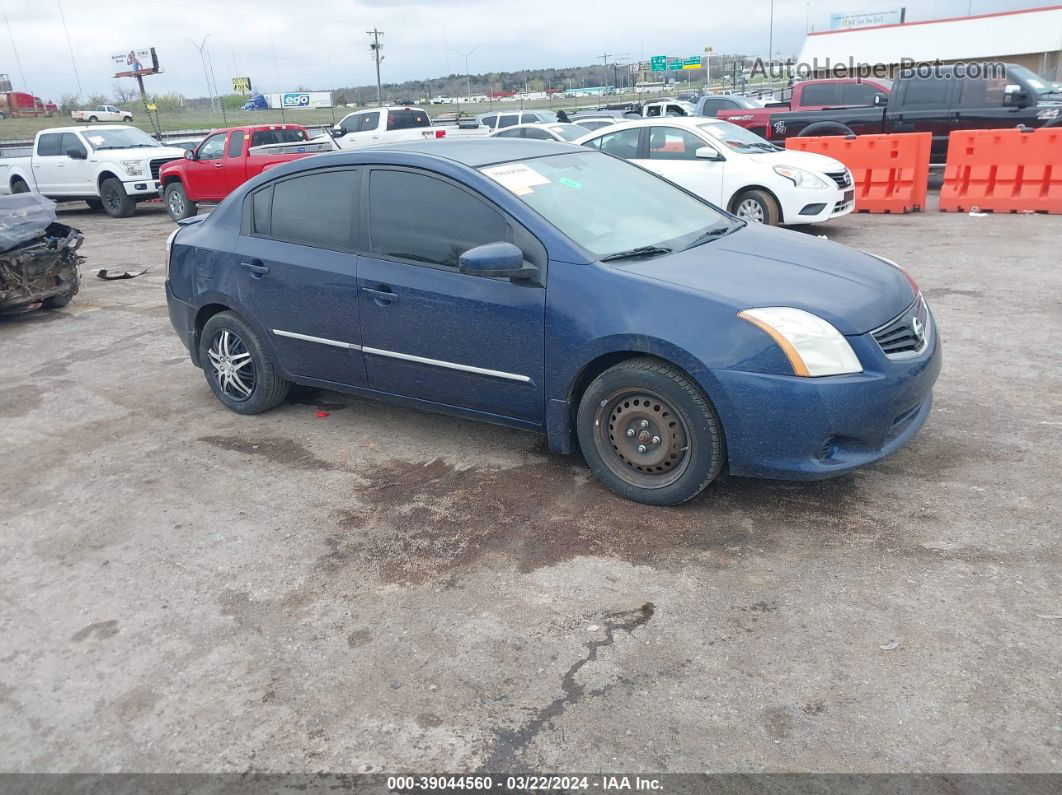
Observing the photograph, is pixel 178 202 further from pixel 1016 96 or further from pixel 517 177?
pixel 1016 96

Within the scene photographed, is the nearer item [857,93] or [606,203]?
[606,203]

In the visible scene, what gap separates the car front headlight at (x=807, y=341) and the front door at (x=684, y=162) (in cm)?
756

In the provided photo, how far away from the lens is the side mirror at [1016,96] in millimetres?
14156

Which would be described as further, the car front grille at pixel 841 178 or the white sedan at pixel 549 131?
the white sedan at pixel 549 131

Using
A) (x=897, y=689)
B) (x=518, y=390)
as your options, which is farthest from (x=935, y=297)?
(x=897, y=689)

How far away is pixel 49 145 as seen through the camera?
18.3 metres

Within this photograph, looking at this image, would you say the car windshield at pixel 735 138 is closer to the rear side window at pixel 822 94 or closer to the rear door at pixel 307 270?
the rear side window at pixel 822 94

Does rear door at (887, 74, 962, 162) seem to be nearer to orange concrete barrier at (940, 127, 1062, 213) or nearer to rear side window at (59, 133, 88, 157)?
orange concrete barrier at (940, 127, 1062, 213)

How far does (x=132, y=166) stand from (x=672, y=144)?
11737 mm

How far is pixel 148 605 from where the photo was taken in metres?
3.56

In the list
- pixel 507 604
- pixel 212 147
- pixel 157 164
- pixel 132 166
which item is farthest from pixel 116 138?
pixel 507 604

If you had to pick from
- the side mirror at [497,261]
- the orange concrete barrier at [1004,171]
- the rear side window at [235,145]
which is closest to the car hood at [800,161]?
the orange concrete barrier at [1004,171]

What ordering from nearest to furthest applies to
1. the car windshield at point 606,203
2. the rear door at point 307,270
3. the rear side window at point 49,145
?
1. the car windshield at point 606,203
2. the rear door at point 307,270
3. the rear side window at point 49,145

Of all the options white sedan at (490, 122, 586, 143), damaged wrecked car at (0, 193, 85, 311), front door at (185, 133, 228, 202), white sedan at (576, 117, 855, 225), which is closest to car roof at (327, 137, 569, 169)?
damaged wrecked car at (0, 193, 85, 311)
